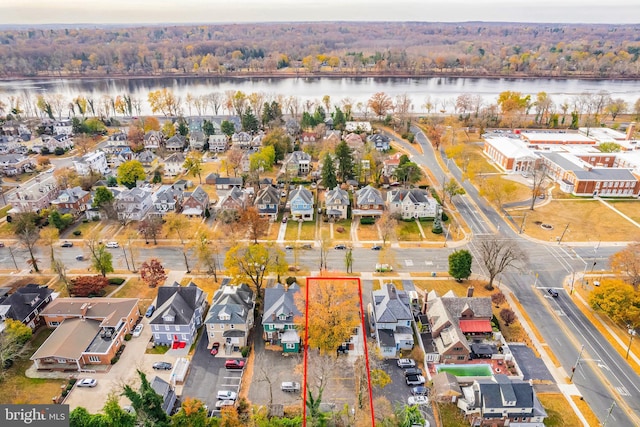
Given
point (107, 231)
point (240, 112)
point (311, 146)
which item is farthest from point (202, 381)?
point (240, 112)

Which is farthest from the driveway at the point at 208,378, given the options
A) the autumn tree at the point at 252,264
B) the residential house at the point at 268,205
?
the residential house at the point at 268,205

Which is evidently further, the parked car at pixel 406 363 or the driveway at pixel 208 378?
the parked car at pixel 406 363

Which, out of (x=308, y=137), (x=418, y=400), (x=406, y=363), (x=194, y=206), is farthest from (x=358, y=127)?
(x=418, y=400)

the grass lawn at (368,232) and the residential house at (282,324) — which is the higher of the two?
the residential house at (282,324)

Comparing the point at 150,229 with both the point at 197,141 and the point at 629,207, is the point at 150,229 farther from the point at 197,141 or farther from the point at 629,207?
the point at 629,207

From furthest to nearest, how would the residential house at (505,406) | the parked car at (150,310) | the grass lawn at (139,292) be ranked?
the grass lawn at (139,292) → the parked car at (150,310) → the residential house at (505,406)

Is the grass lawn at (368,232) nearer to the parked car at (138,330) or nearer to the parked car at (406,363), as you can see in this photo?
the parked car at (406,363)

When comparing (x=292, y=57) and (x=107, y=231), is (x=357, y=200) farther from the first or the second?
(x=292, y=57)

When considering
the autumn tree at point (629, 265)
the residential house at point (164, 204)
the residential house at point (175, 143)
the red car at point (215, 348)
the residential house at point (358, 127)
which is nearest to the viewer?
the red car at point (215, 348)
